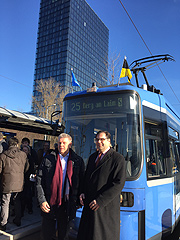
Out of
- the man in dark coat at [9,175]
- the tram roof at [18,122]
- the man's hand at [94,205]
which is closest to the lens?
the man's hand at [94,205]

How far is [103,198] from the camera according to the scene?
2.51 m

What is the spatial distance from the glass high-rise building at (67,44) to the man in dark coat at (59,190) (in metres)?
65.9

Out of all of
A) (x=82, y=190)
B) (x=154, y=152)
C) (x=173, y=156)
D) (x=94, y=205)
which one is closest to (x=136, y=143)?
(x=154, y=152)

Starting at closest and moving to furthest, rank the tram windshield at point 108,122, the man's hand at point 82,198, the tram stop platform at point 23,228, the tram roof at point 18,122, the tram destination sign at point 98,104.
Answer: the man's hand at point 82,198, the tram windshield at point 108,122, the tram destination sign at point 98,104, the tram stop platform at point 23,228, the tram roof at point 18,122

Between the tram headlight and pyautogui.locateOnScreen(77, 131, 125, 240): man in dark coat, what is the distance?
639 millimetres

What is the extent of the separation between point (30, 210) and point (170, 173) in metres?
→ 3.80

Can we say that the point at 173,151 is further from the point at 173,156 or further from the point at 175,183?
the point at 175,183

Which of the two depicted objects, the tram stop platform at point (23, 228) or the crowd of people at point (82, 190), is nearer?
the crowd of people at point (82, 190)

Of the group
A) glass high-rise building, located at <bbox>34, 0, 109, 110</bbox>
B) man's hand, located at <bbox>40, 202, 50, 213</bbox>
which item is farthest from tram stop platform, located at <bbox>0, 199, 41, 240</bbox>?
glass high-rise building, located at <bbox>34, 0, 109, 110</bbox>

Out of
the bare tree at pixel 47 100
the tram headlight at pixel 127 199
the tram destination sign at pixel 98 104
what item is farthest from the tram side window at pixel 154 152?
the bare tree at pixel 47 100

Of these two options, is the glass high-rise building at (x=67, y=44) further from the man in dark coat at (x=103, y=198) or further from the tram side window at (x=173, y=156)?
the man in dark coat at (x=103, y=198)

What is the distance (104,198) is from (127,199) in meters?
0.94

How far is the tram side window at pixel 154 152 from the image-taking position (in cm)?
365

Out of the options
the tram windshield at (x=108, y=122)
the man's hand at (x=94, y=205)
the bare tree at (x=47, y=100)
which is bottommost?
the man's hand at (x=94, y=205)
